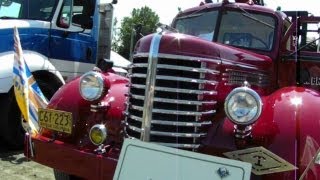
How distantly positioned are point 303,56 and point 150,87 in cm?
224

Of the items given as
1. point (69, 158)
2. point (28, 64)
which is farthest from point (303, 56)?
point (28, 64)

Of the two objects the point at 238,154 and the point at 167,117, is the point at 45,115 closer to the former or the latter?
the point at 167,117

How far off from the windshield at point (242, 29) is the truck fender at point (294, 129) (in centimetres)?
137

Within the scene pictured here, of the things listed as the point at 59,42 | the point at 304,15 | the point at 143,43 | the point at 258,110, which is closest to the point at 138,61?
the point at 143,43

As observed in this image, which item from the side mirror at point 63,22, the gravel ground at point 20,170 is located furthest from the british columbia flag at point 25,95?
the side mirror at point 63,22

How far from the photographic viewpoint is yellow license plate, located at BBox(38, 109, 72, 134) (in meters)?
4.95

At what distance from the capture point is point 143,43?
427cm

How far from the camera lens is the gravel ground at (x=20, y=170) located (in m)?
6.63

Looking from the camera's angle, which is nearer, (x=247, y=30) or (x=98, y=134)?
(x=98, y=134)

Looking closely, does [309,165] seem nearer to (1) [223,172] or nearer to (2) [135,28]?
(1) [223,172]

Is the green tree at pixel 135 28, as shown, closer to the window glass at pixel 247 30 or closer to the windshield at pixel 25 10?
the window glass at pixel 247 30

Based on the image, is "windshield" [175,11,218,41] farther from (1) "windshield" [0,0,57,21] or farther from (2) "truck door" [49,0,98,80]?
(1) "windshield" [0,0,57,21]

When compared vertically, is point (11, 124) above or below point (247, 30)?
below

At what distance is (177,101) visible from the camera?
4.04 metres
